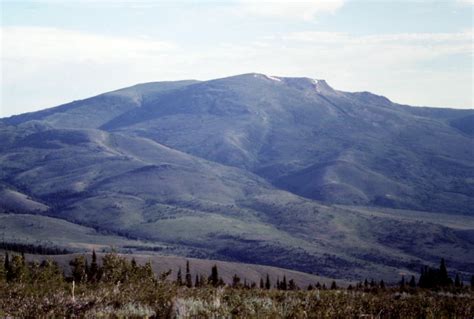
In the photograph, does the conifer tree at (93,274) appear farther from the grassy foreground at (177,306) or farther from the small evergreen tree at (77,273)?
the grassy foreground at (177,306)

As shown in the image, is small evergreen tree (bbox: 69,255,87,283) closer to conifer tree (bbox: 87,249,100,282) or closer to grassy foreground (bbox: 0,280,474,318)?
conifer tree (bbox: 87,249,100,282)

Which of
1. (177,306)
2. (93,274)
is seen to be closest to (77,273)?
(93,274)

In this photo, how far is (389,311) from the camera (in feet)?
69.5

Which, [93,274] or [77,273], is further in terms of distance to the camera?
[77,273]

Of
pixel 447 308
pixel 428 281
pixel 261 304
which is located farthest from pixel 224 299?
pixel 428 281

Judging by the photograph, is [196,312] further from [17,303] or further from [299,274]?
[299,274]

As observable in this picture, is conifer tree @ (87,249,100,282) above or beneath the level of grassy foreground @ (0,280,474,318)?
beneath

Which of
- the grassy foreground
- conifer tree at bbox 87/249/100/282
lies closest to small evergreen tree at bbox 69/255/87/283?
conifer tree at bbox 87/249/100/282

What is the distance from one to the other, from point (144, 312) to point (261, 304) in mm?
4581

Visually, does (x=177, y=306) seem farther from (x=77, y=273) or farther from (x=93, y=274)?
(x=77, y=273)

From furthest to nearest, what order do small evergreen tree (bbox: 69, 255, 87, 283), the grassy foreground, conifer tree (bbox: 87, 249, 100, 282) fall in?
conifer tree (bbox: 87, 249, 100, 282) → small evergreen tree (bbox: 69, 255, 87, 283) → the grassy foreground

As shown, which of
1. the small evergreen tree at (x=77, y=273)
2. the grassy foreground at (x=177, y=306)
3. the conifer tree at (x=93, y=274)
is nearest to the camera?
the grassy foreground at (x=177, y=306)

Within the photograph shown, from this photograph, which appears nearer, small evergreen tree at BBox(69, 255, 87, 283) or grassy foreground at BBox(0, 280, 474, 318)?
grassy foreground at BBox(0, 280, 474, 318)

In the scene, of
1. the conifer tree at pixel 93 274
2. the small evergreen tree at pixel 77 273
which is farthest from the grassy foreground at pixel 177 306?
the conifer tree at pixel 93 274
